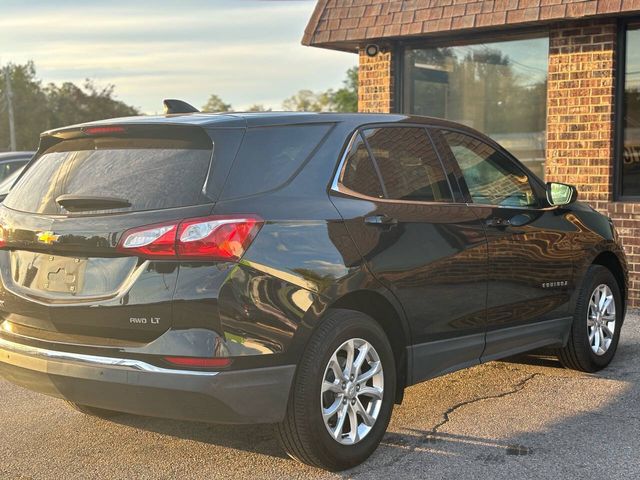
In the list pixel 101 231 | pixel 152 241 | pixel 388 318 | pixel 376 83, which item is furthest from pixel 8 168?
pixel 152 241

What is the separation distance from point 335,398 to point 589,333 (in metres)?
2.67

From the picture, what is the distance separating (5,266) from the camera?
426cm

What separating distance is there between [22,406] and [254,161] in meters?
2.56

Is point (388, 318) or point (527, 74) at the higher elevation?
point (527, 74)

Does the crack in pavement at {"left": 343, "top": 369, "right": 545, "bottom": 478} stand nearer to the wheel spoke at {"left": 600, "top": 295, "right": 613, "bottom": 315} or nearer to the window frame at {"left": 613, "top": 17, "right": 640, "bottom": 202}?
the wheel spoke at {"left": 600, "top": 295, "right": 613, "bottom": 315}

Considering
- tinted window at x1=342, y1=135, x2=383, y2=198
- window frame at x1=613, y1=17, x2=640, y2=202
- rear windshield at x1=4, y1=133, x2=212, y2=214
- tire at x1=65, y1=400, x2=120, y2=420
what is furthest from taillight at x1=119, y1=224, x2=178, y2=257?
window frame at x1=613, y1=17, x2=640, y2=202

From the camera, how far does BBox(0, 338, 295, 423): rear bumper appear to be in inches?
145

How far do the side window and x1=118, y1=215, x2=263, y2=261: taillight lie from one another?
185 centimetres

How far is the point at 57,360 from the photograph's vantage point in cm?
394

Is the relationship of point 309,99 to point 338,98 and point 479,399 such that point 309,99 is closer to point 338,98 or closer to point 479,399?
point 338,98

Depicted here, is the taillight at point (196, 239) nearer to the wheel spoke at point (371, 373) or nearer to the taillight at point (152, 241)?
the taillight at point (152, 241)

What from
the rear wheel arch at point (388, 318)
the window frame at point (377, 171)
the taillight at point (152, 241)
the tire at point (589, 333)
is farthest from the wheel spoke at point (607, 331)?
the taillight at point (152, 241)

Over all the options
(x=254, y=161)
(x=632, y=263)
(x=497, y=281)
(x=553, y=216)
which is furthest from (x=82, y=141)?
(x=632, y=263)

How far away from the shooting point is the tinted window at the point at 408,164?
460 cm
